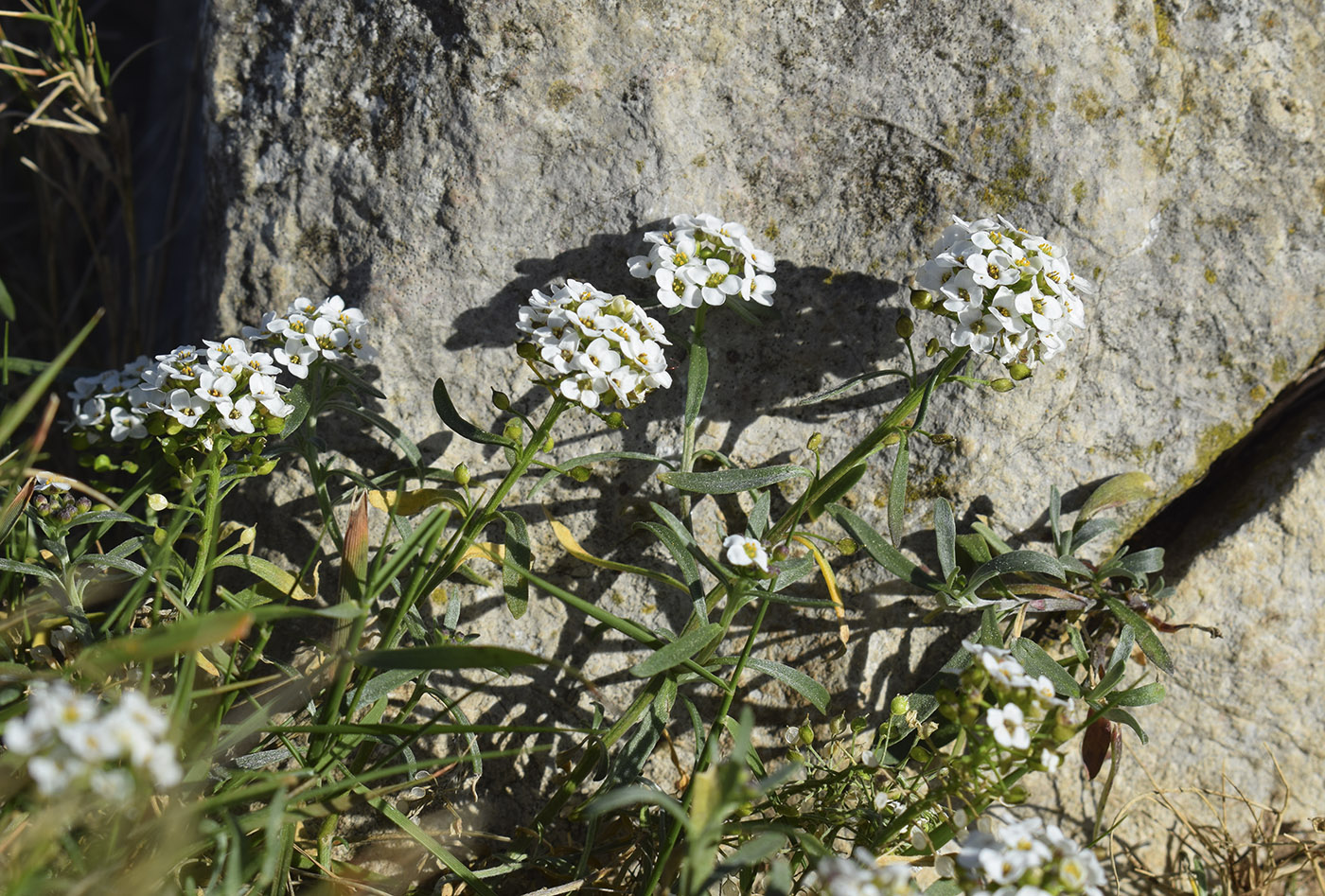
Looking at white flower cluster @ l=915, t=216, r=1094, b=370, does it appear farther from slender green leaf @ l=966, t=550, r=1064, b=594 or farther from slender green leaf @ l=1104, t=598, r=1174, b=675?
slender green leaf @ l=1104, t=598, r=1174, b=675

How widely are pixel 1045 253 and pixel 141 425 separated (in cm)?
234

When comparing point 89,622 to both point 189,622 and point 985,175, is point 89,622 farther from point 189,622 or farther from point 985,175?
point 985,175

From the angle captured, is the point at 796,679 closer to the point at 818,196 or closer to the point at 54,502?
the point at 818,196

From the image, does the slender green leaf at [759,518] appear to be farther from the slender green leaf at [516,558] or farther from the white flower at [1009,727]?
the white flower at [1009,727]

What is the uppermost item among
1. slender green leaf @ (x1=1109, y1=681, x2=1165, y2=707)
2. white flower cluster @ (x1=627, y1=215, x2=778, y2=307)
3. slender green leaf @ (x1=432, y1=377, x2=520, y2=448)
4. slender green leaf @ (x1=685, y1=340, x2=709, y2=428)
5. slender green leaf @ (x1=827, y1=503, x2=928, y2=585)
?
white flower cluster @ (x1=627, y1=215, x2=778, y2=307)

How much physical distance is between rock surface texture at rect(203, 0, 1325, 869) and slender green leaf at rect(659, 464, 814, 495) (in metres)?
0.27

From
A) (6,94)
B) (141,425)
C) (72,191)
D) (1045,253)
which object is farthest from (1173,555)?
(6,94)

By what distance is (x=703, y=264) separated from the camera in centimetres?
237

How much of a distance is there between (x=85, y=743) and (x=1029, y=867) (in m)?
1.51

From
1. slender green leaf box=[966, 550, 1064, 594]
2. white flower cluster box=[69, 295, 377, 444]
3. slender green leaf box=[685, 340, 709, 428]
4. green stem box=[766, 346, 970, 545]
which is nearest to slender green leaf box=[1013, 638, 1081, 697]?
slender green leaf box=[966, 550, 1064, 594]

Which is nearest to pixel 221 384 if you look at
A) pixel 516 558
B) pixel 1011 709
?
pixel 516 558

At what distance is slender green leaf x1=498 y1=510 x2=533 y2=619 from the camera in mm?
2303

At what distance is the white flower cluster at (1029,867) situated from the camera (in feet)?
5.28

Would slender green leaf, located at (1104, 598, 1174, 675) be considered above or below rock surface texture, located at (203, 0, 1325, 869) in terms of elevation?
below
